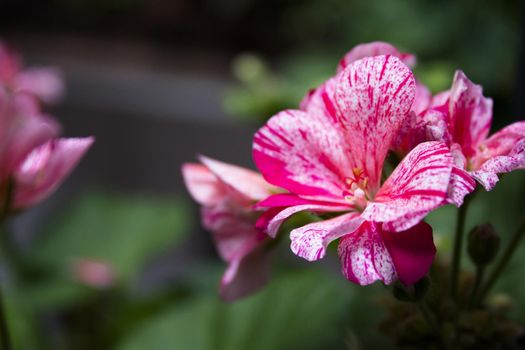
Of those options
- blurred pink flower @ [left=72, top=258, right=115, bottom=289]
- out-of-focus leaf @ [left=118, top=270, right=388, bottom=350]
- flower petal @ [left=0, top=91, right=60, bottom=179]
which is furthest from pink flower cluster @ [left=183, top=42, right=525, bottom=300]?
blurred pink flower @ [left=72, top=258, right=115, bottom=289]

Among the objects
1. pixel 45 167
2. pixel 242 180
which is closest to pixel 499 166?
pixel 242 180

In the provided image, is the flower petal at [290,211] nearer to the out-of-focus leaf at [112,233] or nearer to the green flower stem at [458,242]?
the green flower stem at [458,242]

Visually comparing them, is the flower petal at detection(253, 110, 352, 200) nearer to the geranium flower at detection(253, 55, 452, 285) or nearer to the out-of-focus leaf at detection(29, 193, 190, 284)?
the geranium flower at detection(253, 55, 452, 285)

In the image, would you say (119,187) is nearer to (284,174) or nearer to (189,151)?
(189,151)

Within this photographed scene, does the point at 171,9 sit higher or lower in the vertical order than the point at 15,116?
higher

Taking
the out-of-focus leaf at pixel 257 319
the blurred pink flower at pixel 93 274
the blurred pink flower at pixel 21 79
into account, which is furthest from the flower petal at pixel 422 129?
the blurred pink flower at pixel 93 274

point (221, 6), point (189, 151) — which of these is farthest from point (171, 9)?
point (189, 151)

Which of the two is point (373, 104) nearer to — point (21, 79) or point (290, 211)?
point (290, 211)
